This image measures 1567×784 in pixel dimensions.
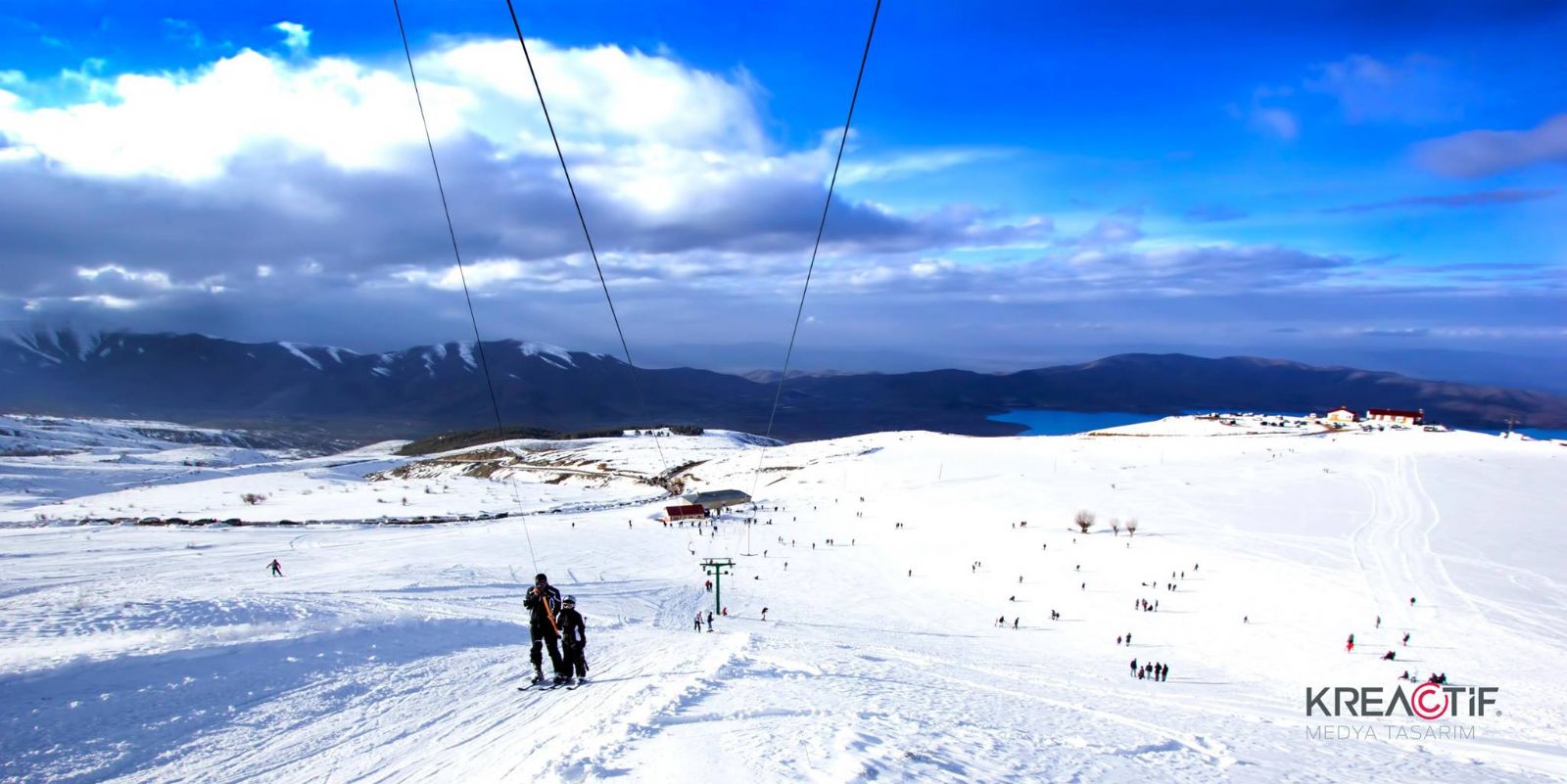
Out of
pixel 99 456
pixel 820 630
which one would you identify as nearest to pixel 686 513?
pixel 820 630

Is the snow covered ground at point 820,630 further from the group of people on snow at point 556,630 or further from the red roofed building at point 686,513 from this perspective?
the red roofed building at point 686,513

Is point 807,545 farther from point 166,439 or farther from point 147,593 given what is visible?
point 166,439

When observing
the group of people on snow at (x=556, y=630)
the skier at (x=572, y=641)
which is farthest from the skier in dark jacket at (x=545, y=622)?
the skier at (x=572, y=641)

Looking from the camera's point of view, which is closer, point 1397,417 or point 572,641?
point 572,641

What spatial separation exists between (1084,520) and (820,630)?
26766 millimetres

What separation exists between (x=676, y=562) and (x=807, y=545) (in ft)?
28.5

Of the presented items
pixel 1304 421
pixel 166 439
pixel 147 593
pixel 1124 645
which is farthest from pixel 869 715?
pixel 166 439

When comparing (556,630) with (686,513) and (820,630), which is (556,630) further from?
(686,513)

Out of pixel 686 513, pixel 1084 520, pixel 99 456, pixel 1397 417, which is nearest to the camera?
pixel 1084 520

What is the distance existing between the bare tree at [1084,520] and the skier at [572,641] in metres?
37.9

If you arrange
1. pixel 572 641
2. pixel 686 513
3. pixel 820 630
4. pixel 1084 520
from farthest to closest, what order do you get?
pixel 686 513 → pixel 1084 520 → pixel 820 630 → pixel 572 641

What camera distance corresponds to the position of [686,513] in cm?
4584

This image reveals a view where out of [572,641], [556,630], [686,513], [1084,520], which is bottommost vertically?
[686,513]

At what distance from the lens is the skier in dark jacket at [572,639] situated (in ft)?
27.7
